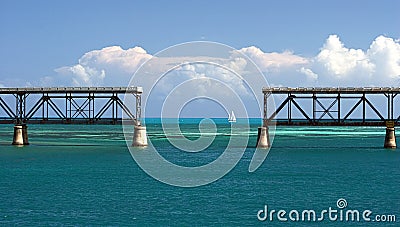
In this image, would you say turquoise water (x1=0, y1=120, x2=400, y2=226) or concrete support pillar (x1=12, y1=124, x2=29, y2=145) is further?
concrete support pillar (x1=12, y1=124, x2=29, y2=145)

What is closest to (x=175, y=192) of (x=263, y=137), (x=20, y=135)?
(x=263, y=137)

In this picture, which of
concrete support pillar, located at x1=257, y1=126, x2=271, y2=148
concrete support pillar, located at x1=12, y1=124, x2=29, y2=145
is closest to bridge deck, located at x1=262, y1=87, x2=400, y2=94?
concrete support pillar, located at x1=257, y1=126, x2=271, y2=148

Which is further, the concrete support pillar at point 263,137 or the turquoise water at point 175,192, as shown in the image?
the concrete support pillar at point 263,137

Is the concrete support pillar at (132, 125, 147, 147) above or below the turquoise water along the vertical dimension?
above

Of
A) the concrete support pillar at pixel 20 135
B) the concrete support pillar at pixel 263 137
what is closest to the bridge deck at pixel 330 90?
the concrete support pillar at pixel 263 137

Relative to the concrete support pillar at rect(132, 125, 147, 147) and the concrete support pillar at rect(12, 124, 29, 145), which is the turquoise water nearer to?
the concrete support pillar at rect(132, 125, 147, 147)

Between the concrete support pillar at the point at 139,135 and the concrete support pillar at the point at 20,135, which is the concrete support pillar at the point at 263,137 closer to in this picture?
the concrete support pillar at the point at 139,135

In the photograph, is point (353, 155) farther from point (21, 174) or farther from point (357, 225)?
point (357, 225)

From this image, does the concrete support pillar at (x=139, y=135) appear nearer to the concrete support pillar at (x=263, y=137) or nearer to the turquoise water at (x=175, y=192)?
the turquoise water at (x=175, y=192)

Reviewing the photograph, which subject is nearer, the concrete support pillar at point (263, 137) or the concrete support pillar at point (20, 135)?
the concrete support pillar at point (263, 137)

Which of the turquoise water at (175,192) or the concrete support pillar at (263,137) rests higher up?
the concrete support pillar at (263,137)

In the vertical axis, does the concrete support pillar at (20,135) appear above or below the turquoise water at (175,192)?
above

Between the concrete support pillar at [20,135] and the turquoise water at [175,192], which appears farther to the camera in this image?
the concrete support pillar at [20,135]

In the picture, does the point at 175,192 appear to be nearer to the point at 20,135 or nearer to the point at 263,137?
the point at 263,137
